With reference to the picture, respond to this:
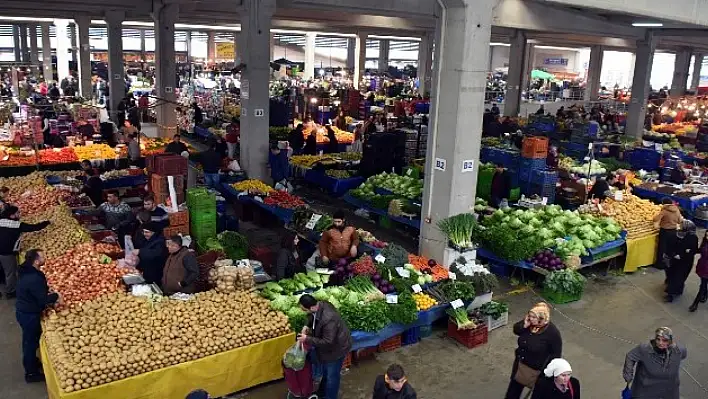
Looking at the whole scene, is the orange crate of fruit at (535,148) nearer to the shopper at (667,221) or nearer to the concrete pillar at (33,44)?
the shopper at (667,221)

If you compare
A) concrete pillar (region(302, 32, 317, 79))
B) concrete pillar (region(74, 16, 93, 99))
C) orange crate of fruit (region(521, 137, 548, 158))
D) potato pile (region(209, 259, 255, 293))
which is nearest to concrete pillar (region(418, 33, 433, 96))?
concrete pillar (region(302, 32, 317, 79))

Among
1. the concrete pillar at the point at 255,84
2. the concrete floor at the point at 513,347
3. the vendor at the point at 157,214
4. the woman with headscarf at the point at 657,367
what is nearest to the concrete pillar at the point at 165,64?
the concrete pillar at the point at 255,84

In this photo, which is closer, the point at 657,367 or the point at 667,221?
the point at 657,367

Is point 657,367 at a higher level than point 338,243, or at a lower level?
lower

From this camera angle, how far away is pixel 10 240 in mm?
8594

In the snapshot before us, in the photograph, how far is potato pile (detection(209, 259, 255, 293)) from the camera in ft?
25.1

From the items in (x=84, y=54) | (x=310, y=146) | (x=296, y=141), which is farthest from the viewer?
(x=84, y=54)

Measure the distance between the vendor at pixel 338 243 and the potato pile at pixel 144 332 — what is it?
171cm

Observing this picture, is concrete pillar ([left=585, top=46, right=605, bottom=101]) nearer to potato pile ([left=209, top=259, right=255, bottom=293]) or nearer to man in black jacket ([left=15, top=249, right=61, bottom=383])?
potato pile ([left=209, top=259, right=255, bottom=293])

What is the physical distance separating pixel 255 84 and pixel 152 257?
7.77m

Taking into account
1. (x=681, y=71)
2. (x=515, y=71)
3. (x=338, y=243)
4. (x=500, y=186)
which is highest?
(x=681, y=71)

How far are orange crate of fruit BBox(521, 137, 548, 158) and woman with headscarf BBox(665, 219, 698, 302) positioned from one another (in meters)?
4.10

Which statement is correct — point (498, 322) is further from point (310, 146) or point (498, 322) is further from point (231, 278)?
point (310, 146)

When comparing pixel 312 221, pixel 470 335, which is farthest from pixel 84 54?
pixel 470 335
